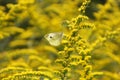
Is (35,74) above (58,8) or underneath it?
underneath

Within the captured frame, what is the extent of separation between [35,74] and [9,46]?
337 cm

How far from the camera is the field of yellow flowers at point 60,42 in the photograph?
3.47m

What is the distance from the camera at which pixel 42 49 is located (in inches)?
252

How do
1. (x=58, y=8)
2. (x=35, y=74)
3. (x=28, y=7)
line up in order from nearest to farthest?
(x=35, y=74), (x=28, y=7), (x=58, y=8)

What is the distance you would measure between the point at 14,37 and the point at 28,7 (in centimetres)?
133

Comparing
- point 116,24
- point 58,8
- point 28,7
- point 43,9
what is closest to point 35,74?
point 28,7

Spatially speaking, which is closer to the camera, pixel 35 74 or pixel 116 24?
pixel 35 74

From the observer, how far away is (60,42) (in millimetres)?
3582

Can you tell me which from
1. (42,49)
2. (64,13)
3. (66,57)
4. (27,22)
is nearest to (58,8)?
(64,13)

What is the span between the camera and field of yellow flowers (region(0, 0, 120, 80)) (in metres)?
3.47

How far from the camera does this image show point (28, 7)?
5.84 metres

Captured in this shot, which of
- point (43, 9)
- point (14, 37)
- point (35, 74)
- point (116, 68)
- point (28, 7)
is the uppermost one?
point (43, 9)

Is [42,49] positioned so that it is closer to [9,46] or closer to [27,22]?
[9,46]

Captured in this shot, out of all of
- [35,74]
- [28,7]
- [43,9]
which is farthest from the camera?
[43,9]
